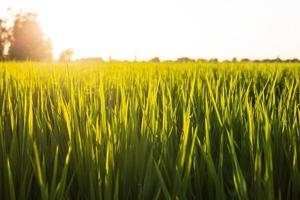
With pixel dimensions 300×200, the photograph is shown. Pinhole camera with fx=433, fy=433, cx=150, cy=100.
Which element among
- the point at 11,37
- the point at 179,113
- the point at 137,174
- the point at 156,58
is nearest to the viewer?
the point at 137,174

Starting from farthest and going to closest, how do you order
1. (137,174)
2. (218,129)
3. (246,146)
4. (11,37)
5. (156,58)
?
(11,37) → (156,58) → (218,129) → (246,146) → (137,174)

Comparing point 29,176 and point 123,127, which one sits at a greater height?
point 123,127

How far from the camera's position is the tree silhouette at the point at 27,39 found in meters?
42.7

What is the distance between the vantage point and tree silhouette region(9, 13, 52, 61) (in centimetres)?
4266

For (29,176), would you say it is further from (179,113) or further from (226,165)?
(179,113)

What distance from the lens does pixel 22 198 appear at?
832 mm

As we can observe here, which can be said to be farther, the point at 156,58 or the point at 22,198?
the point at 156,58

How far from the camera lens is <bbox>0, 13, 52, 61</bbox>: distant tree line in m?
42.3

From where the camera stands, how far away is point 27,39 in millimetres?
42812

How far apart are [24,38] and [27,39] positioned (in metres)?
0.31

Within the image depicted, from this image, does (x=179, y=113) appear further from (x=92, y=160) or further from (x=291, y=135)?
(x=92, y=160)

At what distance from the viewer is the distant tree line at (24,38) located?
4234 cm

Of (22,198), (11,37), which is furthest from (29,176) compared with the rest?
(11,37)

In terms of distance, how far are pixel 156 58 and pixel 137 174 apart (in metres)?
12.6
